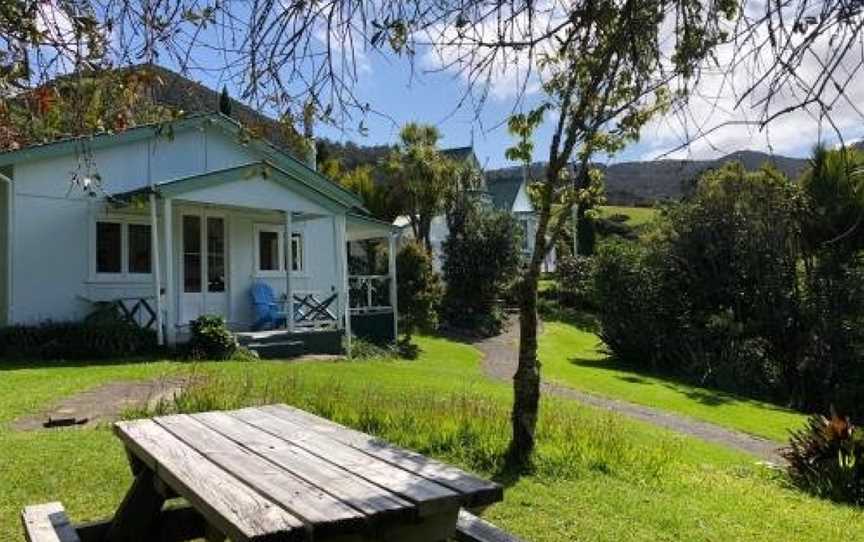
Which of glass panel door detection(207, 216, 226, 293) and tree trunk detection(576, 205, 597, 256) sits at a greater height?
tree trunk detection(576, 205, 597, 256)

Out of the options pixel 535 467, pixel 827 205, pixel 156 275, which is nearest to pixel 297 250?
pixel 156 275

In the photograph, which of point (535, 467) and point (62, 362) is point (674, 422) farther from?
point (62, 362)

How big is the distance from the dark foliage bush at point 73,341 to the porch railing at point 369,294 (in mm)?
7379

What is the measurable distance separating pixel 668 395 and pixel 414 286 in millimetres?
9565

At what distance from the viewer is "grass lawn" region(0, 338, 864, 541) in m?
7.01

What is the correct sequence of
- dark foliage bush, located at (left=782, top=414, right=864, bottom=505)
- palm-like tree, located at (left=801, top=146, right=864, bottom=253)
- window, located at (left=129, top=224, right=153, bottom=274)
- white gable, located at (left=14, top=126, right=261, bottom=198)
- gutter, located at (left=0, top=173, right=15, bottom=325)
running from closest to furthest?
1. dark foliage bush, located at (left=782, top=414, right=864, bottom=505)
2. gutter, located at (left=0, top=173, right=15, bottom=325)
3. white gable, located at (left=14, top=126, right=261, bottom=198)
4. window, located at (left=129, top=224, right=153, bottom=274)
5. palm-like tree, located at (left=801, top=146, right=864, bottom=253)

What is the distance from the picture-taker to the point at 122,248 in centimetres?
2038

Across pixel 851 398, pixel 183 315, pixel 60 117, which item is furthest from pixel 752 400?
pixel 60 117

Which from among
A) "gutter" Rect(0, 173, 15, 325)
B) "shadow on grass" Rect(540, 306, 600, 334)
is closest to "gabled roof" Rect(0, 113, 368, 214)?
"gutter" Rect(0, 173, 15, 325)

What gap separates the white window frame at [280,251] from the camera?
23328 millimetres

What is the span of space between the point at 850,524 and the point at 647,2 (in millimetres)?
6328

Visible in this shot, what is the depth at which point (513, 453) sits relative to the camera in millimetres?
8742

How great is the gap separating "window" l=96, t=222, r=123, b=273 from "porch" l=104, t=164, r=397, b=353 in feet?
1.54

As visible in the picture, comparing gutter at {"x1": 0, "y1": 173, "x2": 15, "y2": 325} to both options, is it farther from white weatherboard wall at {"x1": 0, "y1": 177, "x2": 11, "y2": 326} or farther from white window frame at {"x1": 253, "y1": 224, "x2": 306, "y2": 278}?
white window frame at {"x1": 253, "y1": 224, "x2": 306, "y2": 278}
